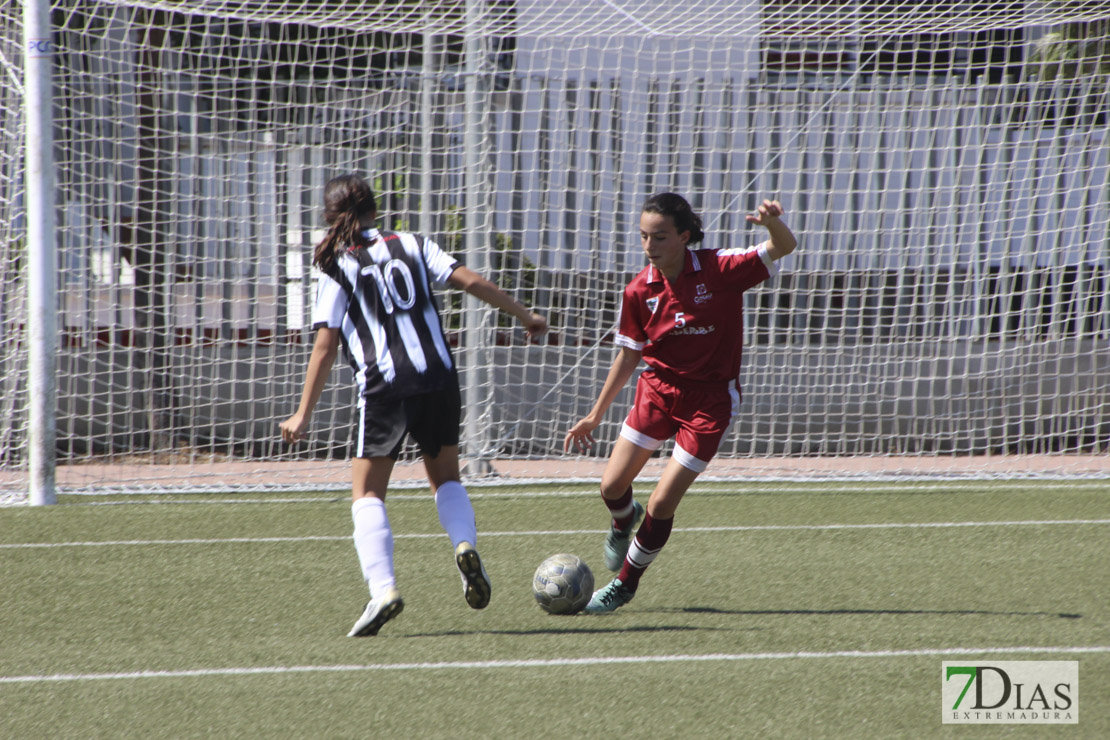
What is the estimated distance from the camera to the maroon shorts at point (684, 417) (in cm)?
426

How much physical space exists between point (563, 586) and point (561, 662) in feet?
2.07

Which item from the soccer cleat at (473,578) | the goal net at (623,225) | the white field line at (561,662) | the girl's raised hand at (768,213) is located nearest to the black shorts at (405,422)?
the soccer cleat at (473,578)

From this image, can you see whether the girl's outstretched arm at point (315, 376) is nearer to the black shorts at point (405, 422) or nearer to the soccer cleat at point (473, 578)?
the black shorts at point (405, 422)

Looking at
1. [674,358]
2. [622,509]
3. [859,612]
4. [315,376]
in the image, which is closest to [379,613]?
[315,376]

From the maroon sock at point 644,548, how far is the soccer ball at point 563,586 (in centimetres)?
17

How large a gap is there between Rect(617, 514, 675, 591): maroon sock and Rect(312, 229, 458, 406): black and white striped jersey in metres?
1.01

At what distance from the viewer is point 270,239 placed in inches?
351

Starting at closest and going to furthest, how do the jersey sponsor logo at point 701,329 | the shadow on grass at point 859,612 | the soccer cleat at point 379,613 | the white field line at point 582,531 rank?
the soccer cleat at point 379,613 → the shadow on grass at point 859,612 → the jersey sponsor logo at point 701,329 → the white field line at point 582,531

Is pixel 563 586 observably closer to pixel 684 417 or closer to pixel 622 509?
pixel 622 509

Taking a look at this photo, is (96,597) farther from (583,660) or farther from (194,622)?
(583,660)

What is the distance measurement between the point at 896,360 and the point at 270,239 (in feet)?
17.3

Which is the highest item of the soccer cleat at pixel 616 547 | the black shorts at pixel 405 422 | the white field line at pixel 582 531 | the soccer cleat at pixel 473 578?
the black shorts at pixel 405 422

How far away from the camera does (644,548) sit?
425cm

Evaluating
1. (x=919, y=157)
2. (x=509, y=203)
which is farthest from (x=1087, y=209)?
(x=509, y=203)
